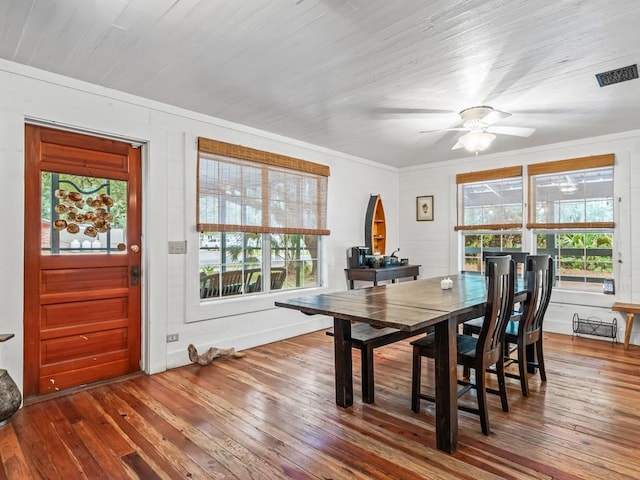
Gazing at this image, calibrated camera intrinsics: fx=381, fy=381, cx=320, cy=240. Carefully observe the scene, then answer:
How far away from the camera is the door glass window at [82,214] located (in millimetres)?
2951

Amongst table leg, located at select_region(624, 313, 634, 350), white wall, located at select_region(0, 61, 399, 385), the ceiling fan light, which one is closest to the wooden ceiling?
white wall, located at select_region(0, 61, 399, 385)

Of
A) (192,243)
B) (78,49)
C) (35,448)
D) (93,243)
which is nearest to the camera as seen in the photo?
(35,448)

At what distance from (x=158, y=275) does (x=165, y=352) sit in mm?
714

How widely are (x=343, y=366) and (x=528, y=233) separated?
3.71 metres

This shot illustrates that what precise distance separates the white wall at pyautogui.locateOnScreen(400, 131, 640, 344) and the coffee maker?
1.29m

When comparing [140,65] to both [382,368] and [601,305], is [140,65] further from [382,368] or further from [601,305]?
[601,305]

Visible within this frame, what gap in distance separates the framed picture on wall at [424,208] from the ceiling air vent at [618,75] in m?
3.22

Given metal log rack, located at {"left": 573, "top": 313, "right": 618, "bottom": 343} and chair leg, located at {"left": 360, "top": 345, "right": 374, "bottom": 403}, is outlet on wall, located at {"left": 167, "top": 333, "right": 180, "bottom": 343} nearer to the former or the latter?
chair leg, located at {"left": 360, "top": 345, "right": 374, "bottom": 403}

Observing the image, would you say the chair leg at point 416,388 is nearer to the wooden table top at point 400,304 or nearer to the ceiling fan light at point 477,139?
the wooden table top at point 400,304

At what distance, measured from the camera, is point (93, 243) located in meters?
3.19

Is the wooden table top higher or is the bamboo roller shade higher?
the bamboo roller shade

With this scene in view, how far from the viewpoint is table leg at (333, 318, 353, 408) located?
2734 mm

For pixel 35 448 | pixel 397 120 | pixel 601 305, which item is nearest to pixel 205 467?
pixel 35 448

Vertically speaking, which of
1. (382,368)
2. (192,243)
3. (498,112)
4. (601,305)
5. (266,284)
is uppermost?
(498,112)
